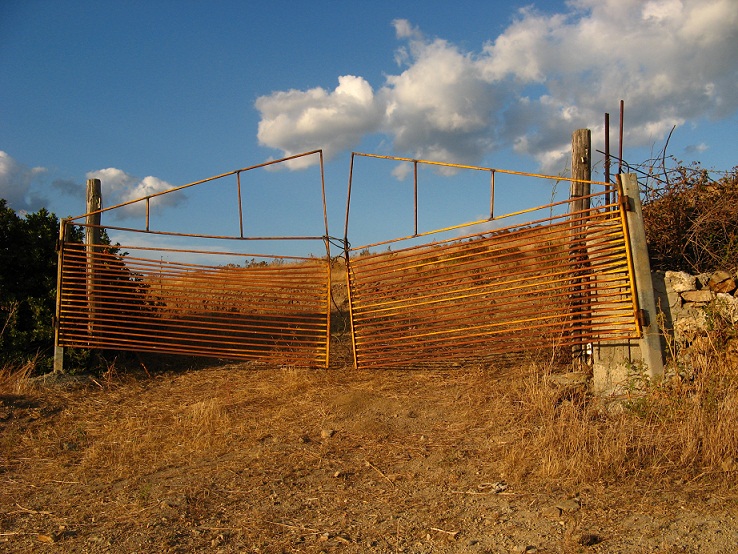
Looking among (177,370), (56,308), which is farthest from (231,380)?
(56,308)

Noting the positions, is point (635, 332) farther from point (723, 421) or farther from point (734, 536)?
point (734, 536)

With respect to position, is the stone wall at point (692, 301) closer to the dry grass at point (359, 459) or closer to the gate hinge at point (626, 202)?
the dry grass at point (359, 459)

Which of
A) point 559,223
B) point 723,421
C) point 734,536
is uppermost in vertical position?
point 559,223

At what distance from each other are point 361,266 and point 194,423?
2760 mm

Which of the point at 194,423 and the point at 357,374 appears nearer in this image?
the point at 194,423

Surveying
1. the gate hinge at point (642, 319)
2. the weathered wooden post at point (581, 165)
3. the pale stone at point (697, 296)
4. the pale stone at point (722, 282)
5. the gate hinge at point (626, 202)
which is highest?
the weathered wooden post at point (581, 165)

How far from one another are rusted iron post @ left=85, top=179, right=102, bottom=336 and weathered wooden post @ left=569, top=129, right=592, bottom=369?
20.6 ft

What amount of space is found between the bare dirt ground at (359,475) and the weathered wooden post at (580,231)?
0.62 meters

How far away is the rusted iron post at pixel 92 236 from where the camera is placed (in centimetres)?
876

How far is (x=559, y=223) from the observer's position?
262 inches

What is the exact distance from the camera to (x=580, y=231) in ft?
22.5

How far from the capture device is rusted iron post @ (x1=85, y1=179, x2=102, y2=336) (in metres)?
8.76

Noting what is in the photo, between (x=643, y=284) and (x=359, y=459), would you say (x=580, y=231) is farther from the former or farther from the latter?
(x=359, y=459)

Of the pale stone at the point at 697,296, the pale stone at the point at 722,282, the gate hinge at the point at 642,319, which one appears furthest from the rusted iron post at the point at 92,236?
the pale stone at the point at 722,282
